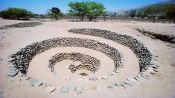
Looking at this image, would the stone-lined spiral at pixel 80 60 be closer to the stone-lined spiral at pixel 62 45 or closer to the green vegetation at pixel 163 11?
the stone-lined spiral at pixel 62 45

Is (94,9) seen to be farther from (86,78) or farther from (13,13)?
(86,78)

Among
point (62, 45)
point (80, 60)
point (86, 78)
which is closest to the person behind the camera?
point (86, 78)

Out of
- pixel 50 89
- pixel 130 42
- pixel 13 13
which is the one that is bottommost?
pixel 50 89

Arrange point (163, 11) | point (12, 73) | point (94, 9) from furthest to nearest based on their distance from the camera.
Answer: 1. point (163, 11)
2. point (94, 9)
3. point (12, 73)

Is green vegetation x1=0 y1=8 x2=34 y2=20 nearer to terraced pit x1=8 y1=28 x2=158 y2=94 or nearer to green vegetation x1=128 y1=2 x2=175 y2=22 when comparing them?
terraced pit x1=8 y1=28 x2=158 y2=94

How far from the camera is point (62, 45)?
1645cm

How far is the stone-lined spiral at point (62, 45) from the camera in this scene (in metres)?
11.4

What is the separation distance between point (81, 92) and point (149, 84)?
3.33m

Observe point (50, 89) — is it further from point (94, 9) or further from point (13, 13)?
point (13, 13)

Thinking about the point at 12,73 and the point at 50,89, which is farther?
the point at 12,73

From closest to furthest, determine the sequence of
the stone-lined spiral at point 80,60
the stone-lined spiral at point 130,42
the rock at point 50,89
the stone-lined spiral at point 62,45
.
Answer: the rock at point 50,89 < the stone-lined spiral at point 130,42 < the stone-lined spiral at point 62,45 < the stone-lined spiral at point 80,60

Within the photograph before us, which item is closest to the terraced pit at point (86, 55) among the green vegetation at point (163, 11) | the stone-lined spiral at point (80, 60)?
the stone-lined spiral at point (80, 60)

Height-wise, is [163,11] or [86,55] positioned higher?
[163,11]

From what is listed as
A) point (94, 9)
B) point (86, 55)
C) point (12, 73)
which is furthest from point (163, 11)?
point (12, 73)
